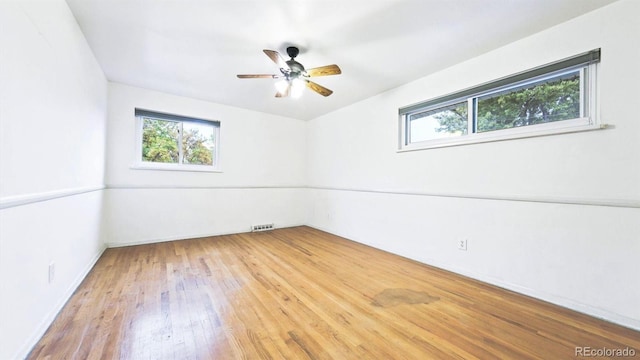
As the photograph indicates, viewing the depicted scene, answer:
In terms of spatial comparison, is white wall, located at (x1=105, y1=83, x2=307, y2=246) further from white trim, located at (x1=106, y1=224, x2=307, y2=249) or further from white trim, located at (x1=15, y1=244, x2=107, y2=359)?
white trim, located at (x1=15, y1=244, x2=107, y2=359)

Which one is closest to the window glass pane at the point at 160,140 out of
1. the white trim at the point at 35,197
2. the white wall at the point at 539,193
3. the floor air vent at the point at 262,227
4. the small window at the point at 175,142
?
the small window at the point at 175,142

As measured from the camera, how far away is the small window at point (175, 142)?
3.59m

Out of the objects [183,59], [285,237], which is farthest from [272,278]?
[183,59]

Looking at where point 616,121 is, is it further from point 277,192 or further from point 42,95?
point 277,192

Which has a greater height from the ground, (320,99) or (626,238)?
(320,99)

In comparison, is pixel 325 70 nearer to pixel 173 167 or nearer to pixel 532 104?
pixel 532 104

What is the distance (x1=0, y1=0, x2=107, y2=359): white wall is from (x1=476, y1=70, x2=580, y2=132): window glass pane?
3.46m

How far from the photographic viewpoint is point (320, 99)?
376 centimetres

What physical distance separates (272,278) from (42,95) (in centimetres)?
213

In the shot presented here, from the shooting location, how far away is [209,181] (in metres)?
4.02

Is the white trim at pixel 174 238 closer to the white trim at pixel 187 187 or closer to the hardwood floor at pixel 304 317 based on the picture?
the hardwood floor at pixel 304 317

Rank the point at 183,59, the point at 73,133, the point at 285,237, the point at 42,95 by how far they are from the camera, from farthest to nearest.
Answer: the point at 285,237 < the point at 183,59 < the point at 73,133 < the point at 42,95

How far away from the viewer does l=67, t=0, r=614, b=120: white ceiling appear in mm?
1773

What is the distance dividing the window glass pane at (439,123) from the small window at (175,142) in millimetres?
3163
